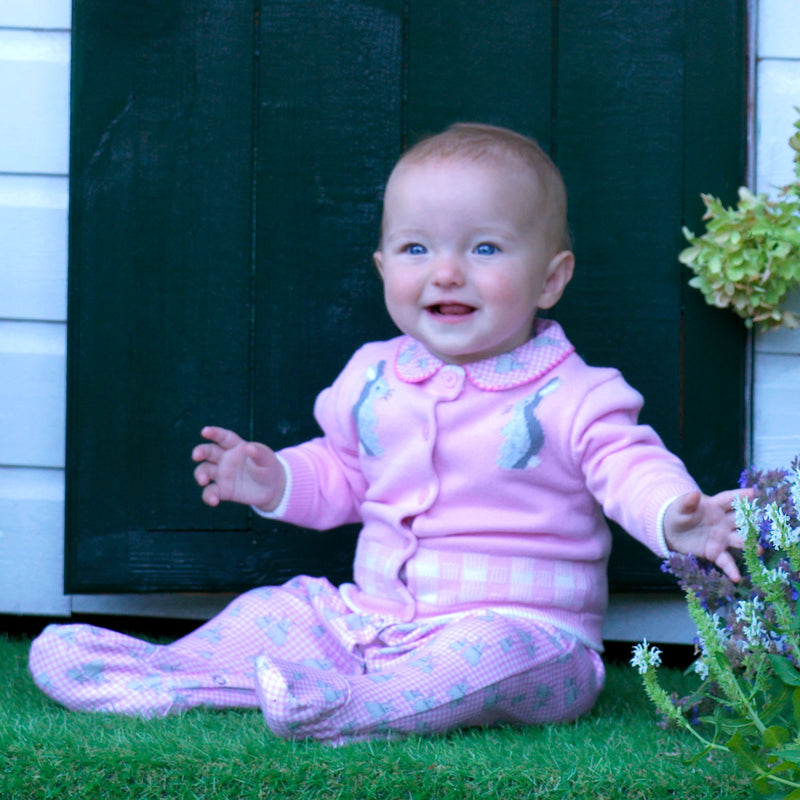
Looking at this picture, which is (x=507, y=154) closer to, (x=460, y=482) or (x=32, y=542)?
(x=460, y=482)

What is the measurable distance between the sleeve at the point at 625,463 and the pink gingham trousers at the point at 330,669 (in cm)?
25

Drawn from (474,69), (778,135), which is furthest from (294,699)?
(778,135)

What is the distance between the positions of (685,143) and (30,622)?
1722 mm

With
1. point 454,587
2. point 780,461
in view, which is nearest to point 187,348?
point 454,587

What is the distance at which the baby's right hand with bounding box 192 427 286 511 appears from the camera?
6.75 feet

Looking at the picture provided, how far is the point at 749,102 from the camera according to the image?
2387 mm

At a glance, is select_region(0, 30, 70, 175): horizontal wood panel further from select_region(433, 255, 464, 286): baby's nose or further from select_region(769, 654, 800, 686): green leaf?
select_region(769, 654, 800, 686): green leaf

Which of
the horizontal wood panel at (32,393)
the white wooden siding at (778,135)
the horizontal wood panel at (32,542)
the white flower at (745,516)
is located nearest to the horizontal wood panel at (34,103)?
the horizontal wood panel at (32,393)

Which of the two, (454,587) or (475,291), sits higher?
(475,291)

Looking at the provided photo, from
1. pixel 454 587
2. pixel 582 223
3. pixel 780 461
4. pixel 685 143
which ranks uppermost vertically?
pixel 685 143

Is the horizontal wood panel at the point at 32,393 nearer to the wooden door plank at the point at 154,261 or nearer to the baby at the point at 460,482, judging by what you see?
the wooden door plank at the point at 154,261

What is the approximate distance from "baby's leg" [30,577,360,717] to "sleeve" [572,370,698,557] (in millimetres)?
524

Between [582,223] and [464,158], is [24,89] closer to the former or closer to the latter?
[464,158]

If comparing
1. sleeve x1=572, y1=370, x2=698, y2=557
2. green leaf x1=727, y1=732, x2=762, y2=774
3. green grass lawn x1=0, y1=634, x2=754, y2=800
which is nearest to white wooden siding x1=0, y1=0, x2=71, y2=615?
green grass lawn x1=0, y1=634, x2=754, y2=800
